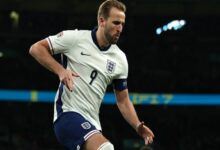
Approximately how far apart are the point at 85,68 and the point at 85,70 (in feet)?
0.05

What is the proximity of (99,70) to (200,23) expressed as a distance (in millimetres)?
11061

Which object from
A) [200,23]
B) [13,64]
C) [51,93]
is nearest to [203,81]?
[200,23]

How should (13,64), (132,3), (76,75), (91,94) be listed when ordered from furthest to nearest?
(13,64) < (132,3) < (91,94) < (76,75)

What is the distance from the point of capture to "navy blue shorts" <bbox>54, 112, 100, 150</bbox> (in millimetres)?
3090

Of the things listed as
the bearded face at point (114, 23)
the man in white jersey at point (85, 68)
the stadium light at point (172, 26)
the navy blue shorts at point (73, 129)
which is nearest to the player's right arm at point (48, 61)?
the man in white jersey at point (85, 68)

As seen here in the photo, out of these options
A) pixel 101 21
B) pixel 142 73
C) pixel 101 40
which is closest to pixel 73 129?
pixel 101 40

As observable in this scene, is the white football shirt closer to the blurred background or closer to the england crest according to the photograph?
the england crest

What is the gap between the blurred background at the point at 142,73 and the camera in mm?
13203

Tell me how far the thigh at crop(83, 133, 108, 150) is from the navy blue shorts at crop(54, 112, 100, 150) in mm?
26

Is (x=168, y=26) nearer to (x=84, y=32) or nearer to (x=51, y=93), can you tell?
(x=51, y=93)

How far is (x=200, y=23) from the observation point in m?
14.0

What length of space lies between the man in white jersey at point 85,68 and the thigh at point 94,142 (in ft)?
0.06

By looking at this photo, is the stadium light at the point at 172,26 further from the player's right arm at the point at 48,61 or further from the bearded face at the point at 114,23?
the player's right arm at the point at 48,61

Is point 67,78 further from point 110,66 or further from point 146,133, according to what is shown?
point 146,133
